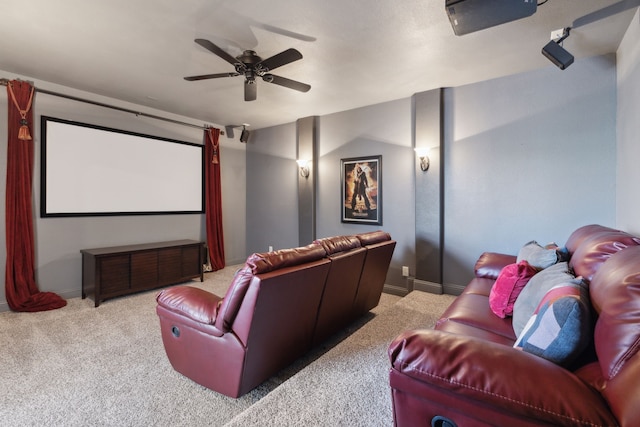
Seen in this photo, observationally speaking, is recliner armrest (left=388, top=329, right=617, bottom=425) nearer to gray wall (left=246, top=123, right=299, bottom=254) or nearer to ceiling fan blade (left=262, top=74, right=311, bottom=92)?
ceiling fan blade (left=262, top=74, right=311, bottom=92)

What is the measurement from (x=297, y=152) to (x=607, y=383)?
4.77 m

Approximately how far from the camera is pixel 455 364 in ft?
3.17

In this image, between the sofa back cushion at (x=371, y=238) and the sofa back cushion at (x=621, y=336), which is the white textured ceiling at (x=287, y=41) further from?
the sofa back cushion at (x=621, y=336)

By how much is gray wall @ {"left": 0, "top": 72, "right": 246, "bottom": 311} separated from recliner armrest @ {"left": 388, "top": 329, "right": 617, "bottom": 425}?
4446 millimetres

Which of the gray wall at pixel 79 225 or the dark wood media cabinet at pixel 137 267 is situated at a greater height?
the gray wall at pixel 79 225

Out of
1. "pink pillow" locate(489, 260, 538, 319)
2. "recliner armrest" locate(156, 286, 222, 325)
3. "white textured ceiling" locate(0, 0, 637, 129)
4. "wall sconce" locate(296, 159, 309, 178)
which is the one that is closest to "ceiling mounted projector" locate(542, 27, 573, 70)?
"white textured ceiling" locate(0, 0, 637, 129)

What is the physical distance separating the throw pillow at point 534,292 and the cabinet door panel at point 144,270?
4144 mm

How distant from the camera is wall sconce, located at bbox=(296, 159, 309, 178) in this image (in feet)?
16.3

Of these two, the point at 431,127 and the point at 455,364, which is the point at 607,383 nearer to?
the point at 455,364

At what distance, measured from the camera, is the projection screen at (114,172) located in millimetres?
3725

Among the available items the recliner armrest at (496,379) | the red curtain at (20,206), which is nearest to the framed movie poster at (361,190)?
the recliner armrest at (496,379)

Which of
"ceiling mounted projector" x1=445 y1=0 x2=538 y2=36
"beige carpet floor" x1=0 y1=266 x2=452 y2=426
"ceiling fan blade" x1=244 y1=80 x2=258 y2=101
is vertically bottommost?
"beige carpet floor" x1=0 y1=266 x2=452 y2=426

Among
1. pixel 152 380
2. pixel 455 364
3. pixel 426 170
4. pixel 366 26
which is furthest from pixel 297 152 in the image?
pixel 455 364

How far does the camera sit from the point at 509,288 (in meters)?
1.93
